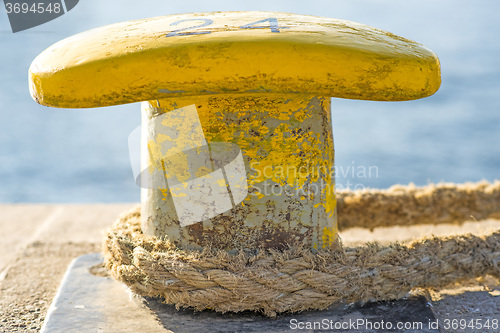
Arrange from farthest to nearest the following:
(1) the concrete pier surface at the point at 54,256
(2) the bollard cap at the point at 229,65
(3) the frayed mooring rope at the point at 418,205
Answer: (3) the frayed mooring rope at the point at 418,205, (1) the concrete pier surface at the point at 54,256, (2) the bollard cap at the point at 229,65

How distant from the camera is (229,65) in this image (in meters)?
1.16

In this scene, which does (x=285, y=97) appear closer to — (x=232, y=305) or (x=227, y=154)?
(x=227, y=154)

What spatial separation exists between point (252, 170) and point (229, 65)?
289 millimetres

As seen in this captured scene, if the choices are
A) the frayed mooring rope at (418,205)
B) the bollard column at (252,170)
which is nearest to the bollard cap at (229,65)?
the bollard column at (252,170)

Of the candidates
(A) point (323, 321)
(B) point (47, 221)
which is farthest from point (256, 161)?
(B) point (47, 221)

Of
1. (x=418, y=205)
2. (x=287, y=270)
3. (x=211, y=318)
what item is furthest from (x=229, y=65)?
(x=418, y=205)

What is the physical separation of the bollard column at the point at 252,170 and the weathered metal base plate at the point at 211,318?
Answer: 165 mm

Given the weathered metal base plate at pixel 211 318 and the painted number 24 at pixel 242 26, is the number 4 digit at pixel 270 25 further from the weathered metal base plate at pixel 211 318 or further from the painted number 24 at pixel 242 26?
the weathered metal base plate at pixel 211 318

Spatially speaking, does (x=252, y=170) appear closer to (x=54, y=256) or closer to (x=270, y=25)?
(x=270, y=25)

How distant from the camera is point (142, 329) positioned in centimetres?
135

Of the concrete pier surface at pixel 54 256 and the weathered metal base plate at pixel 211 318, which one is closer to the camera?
the weathered metal base plate at pixel 211 318

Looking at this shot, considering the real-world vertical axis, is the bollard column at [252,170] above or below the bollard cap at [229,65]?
below

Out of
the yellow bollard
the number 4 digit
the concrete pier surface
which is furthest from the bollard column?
the concrete pier surface

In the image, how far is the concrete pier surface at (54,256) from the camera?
5.00 ft
